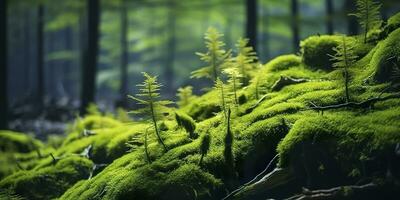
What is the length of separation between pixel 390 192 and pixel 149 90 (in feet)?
6.77

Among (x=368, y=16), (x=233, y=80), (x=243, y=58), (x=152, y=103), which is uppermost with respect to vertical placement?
(x=368, y=16)

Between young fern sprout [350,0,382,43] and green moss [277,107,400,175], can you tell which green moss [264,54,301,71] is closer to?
young fern sprout [350,0,382,43]

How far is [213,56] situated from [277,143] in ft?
5.38

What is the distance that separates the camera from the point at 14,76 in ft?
163

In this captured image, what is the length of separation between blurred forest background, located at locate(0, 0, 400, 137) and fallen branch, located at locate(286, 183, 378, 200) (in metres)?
3.01

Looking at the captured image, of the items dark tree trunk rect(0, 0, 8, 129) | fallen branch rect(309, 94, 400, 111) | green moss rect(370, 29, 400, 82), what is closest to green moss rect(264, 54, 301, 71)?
green moss rect(370, 29, 400, 82)

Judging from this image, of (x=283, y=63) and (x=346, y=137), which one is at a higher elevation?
(x=283, y=63)

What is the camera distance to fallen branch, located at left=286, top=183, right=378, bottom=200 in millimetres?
2939

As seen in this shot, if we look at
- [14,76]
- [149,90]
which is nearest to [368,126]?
[149,90]

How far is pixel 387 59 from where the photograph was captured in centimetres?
373

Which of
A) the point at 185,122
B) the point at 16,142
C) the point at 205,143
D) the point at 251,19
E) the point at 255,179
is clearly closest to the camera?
the point at 255,179

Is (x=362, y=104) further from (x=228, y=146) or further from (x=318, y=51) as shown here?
(x=318, y=51)

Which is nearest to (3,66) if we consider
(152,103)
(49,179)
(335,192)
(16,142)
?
(16,142)

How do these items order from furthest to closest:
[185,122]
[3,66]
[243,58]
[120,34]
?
[120,34] → [3,66] → [243,58] → [185,122]
